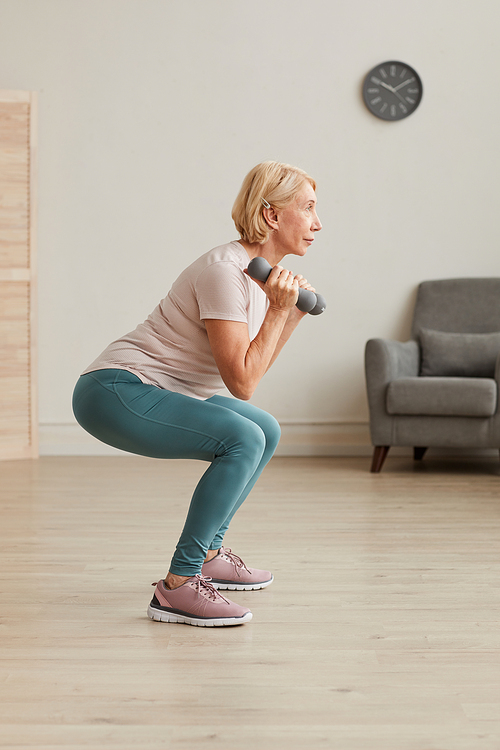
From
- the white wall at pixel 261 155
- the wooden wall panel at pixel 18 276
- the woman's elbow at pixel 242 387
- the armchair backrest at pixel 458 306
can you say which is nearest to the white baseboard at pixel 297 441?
the white wall at pixel 261 155

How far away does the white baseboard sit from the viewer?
4.30m

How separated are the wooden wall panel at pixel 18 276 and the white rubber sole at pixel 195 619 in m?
2.55

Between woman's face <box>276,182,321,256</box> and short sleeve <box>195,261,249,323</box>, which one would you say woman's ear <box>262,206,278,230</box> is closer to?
woman's face <box>276,182,321,256</box>

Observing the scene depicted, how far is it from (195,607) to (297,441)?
2.69m

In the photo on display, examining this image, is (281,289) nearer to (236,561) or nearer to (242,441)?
(242,441)

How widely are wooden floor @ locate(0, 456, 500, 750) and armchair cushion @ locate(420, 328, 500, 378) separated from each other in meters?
1.02

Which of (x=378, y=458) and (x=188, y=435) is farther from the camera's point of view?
(x=378, y=458)

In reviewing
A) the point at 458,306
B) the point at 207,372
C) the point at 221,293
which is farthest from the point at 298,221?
the point at 458,306

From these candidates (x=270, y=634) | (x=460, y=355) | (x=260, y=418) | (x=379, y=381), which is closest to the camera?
(x=270, y=634)

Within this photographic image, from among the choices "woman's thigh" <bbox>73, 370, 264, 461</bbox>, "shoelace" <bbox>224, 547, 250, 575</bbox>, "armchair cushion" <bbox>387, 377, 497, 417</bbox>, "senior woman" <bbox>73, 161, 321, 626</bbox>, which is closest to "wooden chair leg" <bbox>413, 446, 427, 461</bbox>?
"armchair cushion" <bbox>387, 377, 497, 417</bbox>

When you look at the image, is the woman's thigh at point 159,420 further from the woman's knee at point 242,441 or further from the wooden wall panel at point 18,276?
the wooden wall panel at point 18,276

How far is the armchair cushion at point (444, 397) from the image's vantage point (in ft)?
11.7

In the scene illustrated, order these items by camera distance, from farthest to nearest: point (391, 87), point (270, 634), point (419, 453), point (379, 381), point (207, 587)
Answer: point (391, 87) → point (419, 453) → point (379, 381) → point (207, 587) → point (270, 634)

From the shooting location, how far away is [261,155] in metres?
4.33
